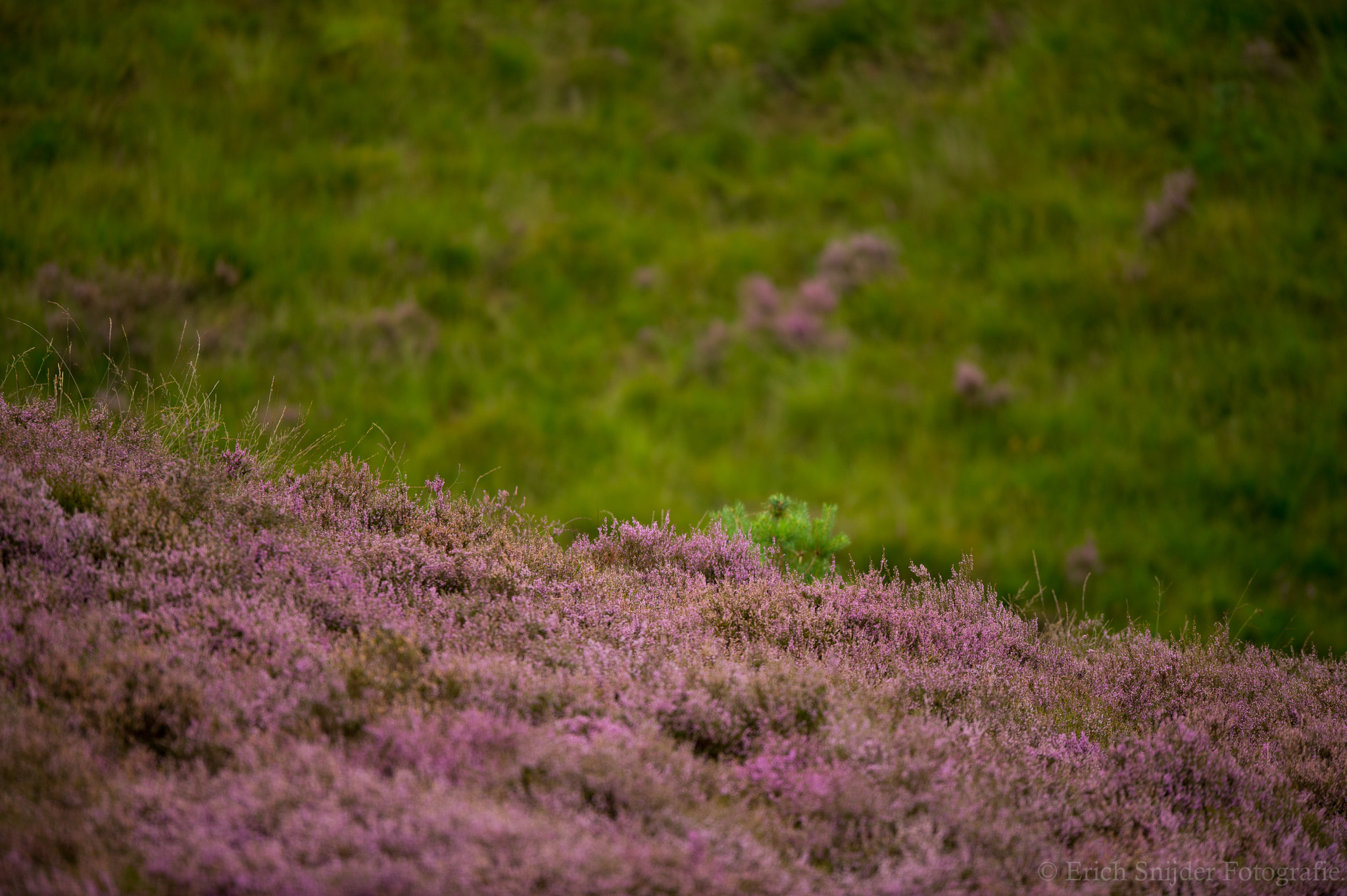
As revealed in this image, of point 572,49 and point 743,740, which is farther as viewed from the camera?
point 572,49

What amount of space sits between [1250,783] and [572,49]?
24.5 ft

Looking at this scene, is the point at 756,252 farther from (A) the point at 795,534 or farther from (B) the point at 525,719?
(B) the point at 525,719

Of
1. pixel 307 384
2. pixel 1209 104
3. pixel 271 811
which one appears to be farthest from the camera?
pixel 1209 104

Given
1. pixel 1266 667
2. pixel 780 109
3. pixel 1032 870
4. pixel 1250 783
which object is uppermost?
pixel 780 109

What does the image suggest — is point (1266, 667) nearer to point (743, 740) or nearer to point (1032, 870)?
point (1032, 870)

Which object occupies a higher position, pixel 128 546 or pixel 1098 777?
pixel 128 546

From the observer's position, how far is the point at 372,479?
14.1ft

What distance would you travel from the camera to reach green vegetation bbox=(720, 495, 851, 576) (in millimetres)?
4738

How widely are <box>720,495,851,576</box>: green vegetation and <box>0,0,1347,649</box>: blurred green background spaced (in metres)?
0.73

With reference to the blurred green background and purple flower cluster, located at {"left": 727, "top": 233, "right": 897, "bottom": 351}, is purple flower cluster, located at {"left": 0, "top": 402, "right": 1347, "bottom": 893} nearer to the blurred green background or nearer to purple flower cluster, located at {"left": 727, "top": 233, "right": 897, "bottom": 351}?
the blurred green background

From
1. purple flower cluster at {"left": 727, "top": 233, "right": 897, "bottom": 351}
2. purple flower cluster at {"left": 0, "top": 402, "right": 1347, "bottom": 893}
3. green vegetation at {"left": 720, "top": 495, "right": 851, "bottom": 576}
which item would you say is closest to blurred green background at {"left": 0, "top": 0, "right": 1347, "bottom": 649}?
purple flower cluster at {"left": 727, "top": 233, "right": 897, "bottom": 351}

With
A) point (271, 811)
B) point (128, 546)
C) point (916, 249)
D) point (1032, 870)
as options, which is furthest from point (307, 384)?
point (1032, 870)

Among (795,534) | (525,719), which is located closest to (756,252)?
(795,534)

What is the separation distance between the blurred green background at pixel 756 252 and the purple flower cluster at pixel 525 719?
146 centimetres
